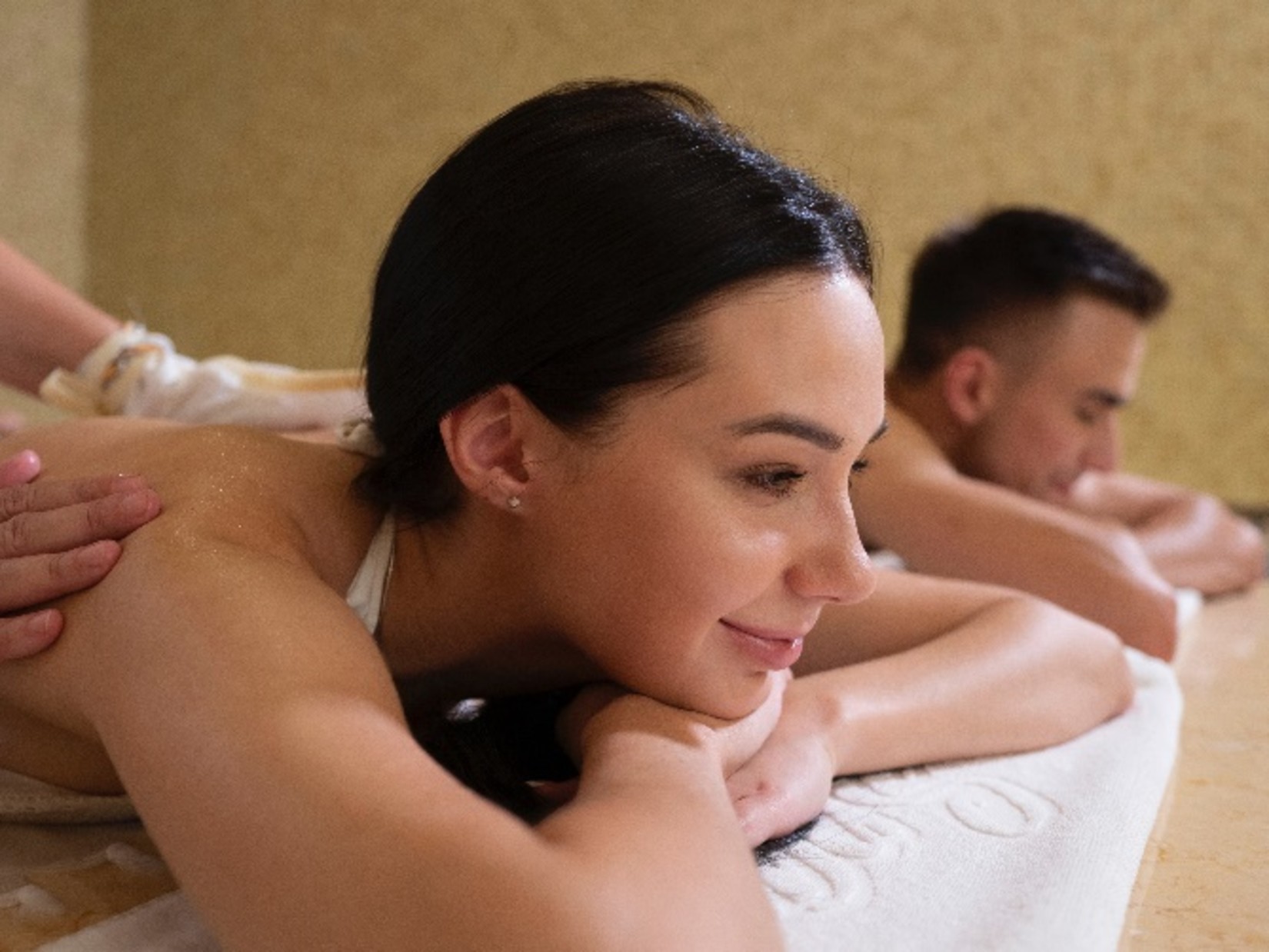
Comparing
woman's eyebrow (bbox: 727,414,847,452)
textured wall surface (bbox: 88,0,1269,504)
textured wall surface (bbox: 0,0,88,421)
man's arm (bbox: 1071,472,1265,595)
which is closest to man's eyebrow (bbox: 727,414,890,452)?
woman's eyebrow (bbox: 727,414,847,452)

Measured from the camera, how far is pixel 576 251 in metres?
0.82

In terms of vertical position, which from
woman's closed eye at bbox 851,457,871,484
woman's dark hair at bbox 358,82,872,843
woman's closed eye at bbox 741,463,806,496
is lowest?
woman's closed eye at bbox 851,457,871,484

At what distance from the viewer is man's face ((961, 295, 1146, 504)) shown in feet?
6.65

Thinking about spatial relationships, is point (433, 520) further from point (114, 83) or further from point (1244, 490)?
point (114, 83)

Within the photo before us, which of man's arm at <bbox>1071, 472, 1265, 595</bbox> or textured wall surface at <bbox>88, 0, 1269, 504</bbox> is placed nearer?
man's arm at <bbox>1071, 472, 1265, 595</bbox>

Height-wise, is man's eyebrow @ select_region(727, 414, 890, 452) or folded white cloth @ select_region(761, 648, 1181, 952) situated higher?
man's eyebrow @ select_region(727, 414, 890, 452)

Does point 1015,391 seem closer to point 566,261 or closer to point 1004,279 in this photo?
point 1004,279

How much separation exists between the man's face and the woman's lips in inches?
50.3

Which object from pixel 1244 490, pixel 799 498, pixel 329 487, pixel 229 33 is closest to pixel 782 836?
pixel 799 498

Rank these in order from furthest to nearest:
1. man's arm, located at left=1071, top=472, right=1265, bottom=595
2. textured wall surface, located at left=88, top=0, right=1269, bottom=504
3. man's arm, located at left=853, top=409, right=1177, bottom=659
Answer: textured wall surface, located at left=88, top=0, right=1269, bottom=504
man's arm, located at left=1071, top=472, right=1265, bottom=595
man's arm, located at left=853, top=409, right=1177, bottom=659

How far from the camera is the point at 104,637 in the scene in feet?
2.58

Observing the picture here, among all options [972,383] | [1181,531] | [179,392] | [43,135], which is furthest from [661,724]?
[43,135]

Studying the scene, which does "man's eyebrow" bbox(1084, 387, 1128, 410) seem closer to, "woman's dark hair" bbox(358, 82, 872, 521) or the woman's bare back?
"woman's dark hair" bbox(358, 82, 872, 521)

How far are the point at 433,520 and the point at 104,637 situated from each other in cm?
26
